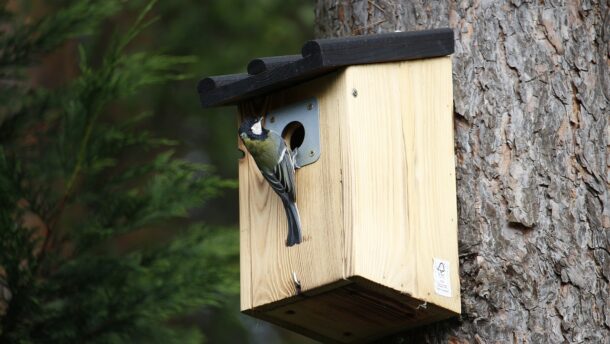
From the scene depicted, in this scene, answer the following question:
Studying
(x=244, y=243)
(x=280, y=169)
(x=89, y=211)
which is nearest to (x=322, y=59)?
(x=280, y=169)

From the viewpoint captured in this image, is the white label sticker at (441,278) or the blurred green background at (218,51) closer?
Answer: the white label sticker at (441,278)

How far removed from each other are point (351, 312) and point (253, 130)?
646 mm

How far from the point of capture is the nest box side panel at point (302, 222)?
320 cm

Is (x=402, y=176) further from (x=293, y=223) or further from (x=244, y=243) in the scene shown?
(x=244, y=243)

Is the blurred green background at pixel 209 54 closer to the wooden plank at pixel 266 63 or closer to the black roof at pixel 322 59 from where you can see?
the black roof at pixel 322 59

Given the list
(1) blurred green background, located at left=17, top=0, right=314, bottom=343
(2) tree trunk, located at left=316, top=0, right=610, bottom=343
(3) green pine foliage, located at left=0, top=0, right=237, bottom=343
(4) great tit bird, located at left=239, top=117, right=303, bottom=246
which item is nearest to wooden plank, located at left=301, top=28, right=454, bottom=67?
(2) tree trunk, located at left=316, top=0, right=610, bottom=343

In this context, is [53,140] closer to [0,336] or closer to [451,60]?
[0,336]

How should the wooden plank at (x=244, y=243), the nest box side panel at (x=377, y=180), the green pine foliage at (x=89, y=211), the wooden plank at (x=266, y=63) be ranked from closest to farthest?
1. the nest box side panel at (x=377, y=180)
2. the wooden plank at (x=266, y=63)
3. the wooden plank at (x=244, y=243)
4. the green pine foliage at (x=89, y=211)

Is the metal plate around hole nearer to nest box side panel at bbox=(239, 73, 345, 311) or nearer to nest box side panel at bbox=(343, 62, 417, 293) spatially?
nest box side panel at bbox=(239, 73, 345, 311)

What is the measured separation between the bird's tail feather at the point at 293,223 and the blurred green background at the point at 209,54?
364 centimetres

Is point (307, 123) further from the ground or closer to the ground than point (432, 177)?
further from the ground

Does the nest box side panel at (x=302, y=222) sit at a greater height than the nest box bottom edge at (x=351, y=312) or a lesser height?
greater

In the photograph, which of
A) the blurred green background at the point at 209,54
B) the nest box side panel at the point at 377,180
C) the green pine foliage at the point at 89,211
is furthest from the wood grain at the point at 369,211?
the blurred green background at the point at 209,54

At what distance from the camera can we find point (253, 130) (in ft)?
11.3
